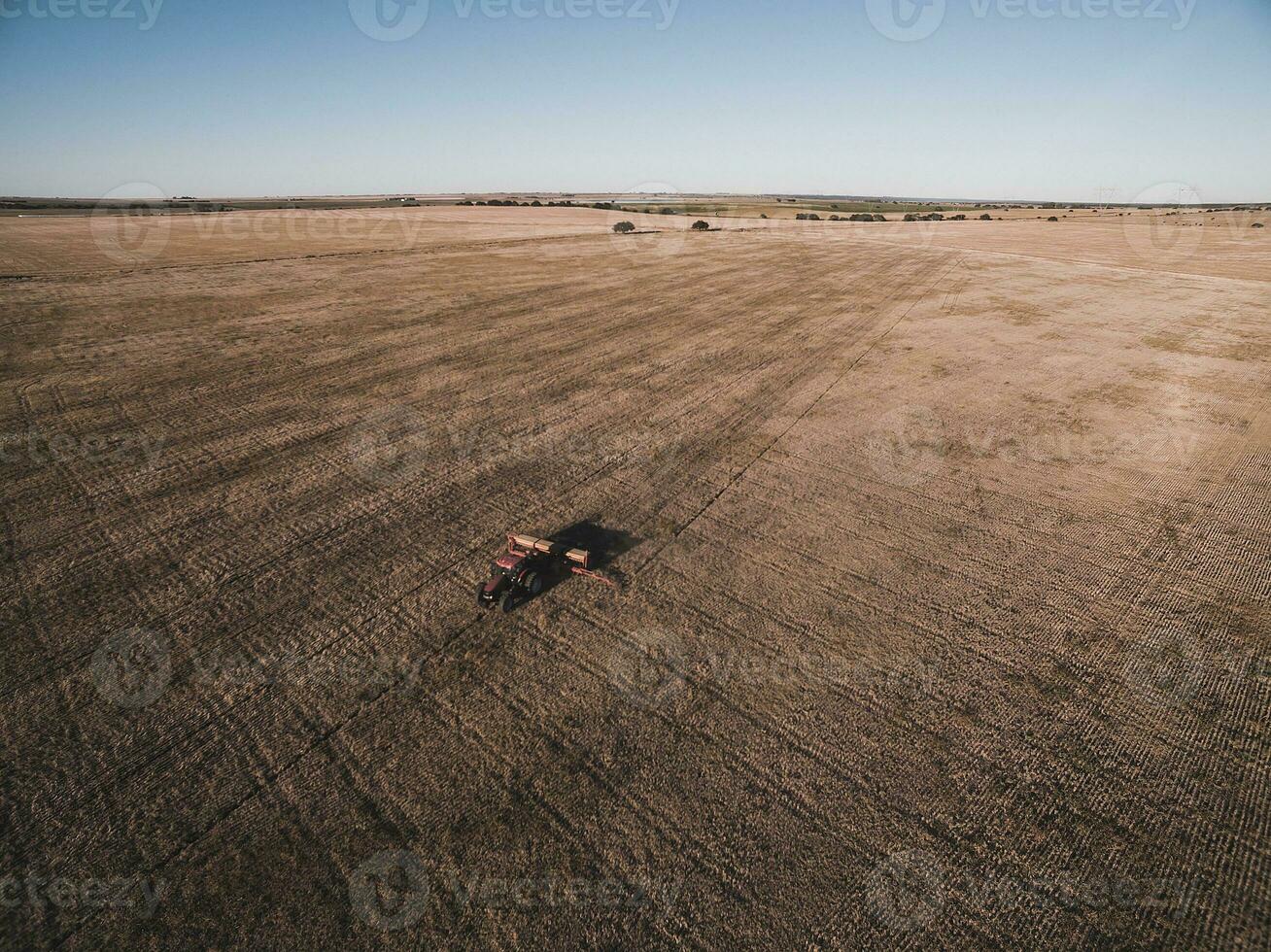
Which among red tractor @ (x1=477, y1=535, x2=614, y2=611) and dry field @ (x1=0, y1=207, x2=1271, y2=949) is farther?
red tractor @ (x1=477, y1=535, x2=614, y2=611)

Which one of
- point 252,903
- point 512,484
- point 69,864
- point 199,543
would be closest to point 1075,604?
point 512,484

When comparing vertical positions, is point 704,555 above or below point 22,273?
below

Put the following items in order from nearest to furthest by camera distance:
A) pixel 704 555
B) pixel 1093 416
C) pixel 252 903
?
pixel 252 903
pixel 704 555
pixel 1093 416

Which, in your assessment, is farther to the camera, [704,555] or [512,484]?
[512,484]

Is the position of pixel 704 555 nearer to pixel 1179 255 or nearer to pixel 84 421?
pixel 84 421

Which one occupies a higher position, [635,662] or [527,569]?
[527,569]
